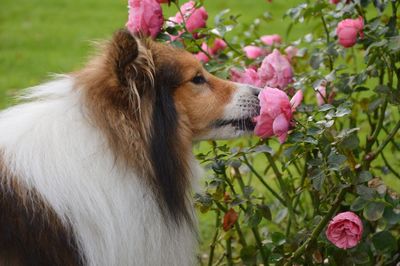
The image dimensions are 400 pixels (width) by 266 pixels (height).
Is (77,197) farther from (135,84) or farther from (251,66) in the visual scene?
(251,66)

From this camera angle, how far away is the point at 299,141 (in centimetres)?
310

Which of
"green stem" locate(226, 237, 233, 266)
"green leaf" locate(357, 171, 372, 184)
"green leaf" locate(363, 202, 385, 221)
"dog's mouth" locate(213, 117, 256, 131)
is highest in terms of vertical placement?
"dog's mouth" locate(213, 117, 256, 131)

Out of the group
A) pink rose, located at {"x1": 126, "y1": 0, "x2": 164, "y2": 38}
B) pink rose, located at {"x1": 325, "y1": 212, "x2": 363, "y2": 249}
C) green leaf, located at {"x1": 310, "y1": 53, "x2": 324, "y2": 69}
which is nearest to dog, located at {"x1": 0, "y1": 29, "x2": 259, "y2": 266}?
pink rose, located at {"x1": 126, "y1": 0, "x2": 164, "y2": 38}

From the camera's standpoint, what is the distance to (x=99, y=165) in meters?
3.17

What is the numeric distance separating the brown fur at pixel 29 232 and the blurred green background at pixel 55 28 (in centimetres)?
527

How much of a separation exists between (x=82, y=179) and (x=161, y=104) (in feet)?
1.54

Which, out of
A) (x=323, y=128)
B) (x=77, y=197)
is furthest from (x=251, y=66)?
(x=77, y=197)

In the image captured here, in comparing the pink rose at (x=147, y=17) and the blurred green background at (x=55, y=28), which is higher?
the blurred green background at (x=55, y=28)

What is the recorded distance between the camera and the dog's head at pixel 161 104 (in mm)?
3174

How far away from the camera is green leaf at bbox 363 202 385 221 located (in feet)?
10.0

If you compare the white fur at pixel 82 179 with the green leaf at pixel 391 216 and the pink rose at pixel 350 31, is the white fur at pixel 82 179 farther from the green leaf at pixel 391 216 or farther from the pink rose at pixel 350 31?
the pink rose at pixel 350 31

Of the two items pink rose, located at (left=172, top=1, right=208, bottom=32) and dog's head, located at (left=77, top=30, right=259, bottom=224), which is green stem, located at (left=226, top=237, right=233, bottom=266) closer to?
dog's head, located at (left=77, top=30, right=259, bottom=224)

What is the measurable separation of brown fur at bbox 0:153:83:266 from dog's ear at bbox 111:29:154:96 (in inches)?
23.5

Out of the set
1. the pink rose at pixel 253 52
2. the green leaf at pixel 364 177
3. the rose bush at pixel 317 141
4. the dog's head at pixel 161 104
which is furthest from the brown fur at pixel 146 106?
the pink rose at pixel 253 52
